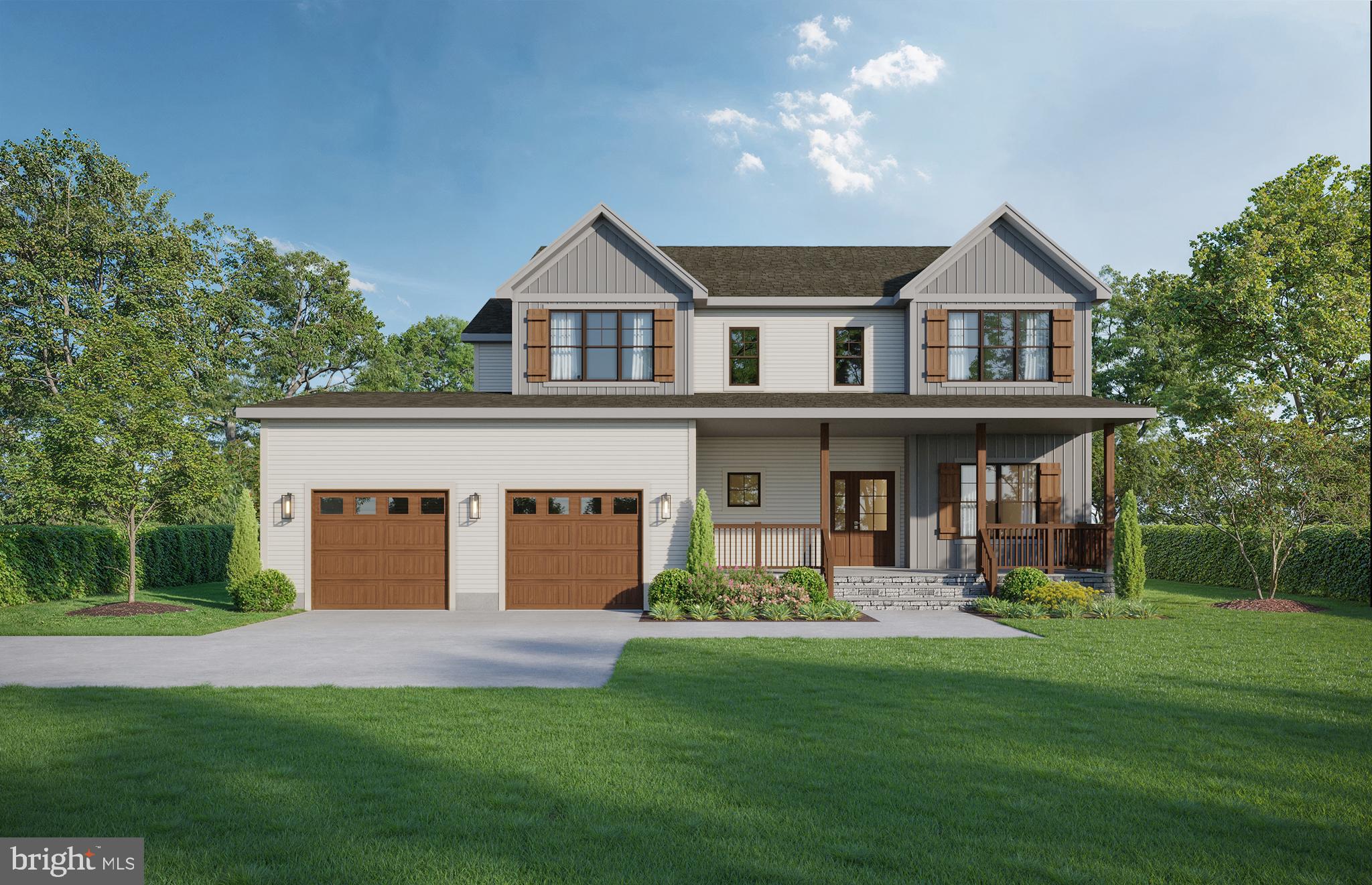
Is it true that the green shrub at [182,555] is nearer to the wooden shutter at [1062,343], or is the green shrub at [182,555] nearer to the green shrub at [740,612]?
the green shrub at [740,612]

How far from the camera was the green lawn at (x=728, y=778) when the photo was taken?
4148 mm

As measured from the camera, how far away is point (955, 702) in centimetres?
761

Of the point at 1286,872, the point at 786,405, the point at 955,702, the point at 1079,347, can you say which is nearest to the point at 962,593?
the point at 786,405

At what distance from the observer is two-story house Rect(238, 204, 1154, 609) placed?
15.8 meters

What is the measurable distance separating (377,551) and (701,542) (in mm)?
6539

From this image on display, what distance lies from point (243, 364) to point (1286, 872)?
39.9 metres

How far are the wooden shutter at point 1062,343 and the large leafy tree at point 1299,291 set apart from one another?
24.5 feet

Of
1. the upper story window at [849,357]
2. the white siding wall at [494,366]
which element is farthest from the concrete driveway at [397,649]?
the white siding wall at [494,366]

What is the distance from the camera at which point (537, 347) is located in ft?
57.4

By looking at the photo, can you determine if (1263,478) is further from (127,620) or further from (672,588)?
(127,620)

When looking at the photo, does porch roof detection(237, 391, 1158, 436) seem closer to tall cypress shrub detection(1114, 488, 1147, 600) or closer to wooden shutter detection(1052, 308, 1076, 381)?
wooden shutter detection(1052, 308, 1076, 381)

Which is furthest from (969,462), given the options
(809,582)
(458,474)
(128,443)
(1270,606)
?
(128,443)

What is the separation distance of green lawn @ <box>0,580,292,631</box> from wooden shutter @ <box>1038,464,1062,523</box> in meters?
16.5

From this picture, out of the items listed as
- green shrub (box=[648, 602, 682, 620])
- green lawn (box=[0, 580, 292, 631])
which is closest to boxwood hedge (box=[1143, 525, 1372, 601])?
green shrub (box=[648, 602, 682, 620])
